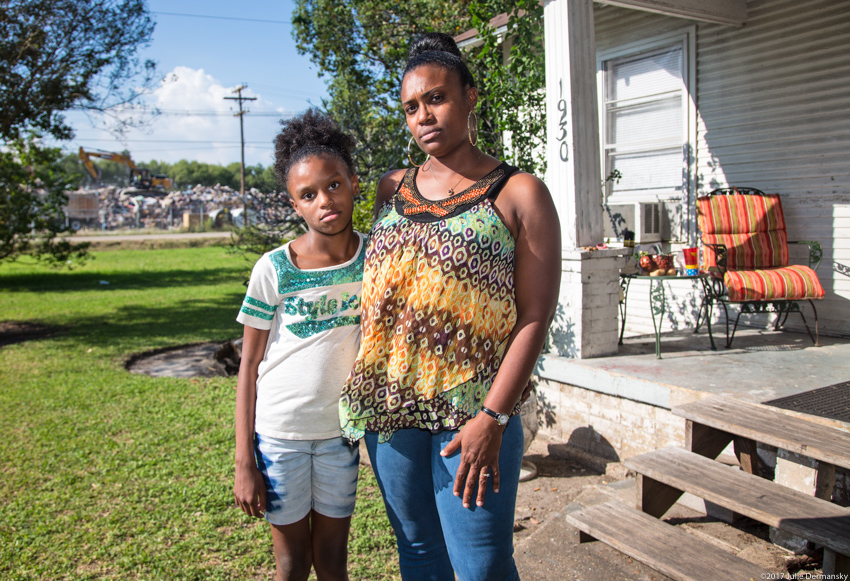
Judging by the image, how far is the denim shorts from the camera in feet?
6.31

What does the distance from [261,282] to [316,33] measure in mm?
11049

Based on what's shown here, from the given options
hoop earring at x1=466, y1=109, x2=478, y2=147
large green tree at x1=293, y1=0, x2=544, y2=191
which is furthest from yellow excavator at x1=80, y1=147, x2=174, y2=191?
hoop earring at x1=466, y1=109, x2=478, y2=147

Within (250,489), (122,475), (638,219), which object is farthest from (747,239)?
(122,475)

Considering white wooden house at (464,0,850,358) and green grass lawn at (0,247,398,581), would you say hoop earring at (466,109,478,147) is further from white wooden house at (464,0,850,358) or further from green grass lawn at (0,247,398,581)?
white wooden house at (464,0,850,358)

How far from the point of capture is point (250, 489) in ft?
6.22

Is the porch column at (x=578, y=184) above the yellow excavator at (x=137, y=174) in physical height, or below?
below

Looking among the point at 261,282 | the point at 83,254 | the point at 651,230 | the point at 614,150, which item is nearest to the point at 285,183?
the point at 261,282

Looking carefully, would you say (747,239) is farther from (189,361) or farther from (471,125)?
(189,361)

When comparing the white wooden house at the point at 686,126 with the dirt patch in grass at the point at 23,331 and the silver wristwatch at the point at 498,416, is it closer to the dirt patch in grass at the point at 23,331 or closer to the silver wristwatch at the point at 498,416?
the silver wristwatch at the point at 498,416

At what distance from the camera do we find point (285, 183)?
2.14 meters

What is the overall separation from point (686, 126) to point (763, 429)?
4.41 metres

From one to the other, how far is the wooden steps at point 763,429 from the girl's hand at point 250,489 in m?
2.41

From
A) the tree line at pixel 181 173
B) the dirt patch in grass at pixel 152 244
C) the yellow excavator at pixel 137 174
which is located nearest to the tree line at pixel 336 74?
the dirt patch in grass at pixel 152 244

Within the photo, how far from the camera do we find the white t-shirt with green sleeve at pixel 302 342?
75.5 inches
